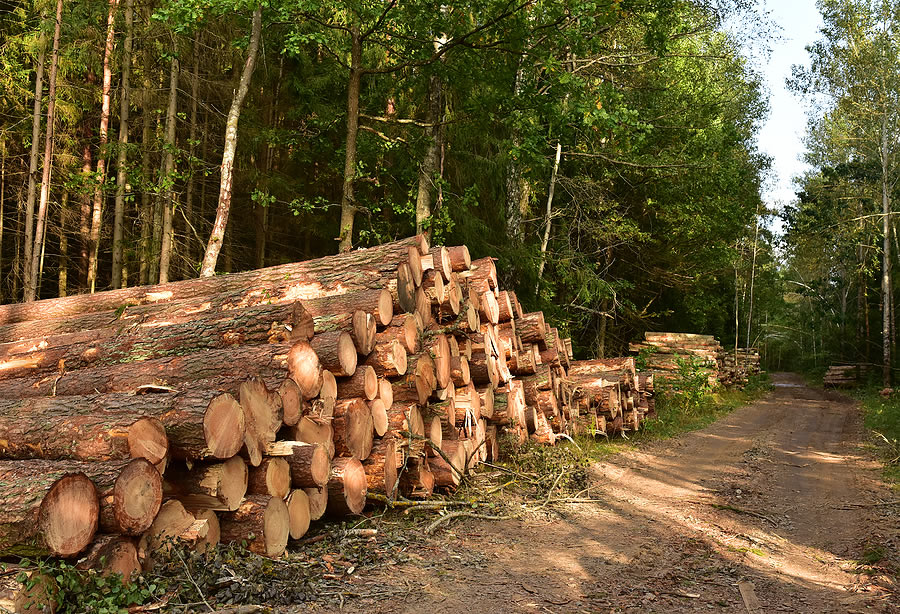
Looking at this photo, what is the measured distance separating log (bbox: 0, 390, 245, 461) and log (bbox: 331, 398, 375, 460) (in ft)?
4.48

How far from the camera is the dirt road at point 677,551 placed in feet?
14.7

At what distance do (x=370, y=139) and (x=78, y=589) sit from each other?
1349 centimetres

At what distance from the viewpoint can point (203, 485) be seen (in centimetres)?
458

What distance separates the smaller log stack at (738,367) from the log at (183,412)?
23579 millimetres

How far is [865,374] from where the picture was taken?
3031 centimetres

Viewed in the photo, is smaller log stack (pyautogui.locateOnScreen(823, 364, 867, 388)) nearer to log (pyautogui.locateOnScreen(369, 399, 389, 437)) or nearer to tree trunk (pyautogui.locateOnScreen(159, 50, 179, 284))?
tree trunk (pyautogui.locateOnScreen(159, 50, 179, 284))

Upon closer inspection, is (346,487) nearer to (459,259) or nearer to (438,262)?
(438,262)

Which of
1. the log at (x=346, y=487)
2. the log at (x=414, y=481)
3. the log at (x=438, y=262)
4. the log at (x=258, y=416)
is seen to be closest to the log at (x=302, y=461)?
the log at (x=258, y=416)

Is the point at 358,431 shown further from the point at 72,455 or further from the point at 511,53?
the point at 511,53

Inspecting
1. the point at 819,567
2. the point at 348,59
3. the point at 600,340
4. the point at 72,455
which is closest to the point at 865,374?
the point at 600,340

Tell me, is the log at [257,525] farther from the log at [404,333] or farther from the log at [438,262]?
the log at [438,262]

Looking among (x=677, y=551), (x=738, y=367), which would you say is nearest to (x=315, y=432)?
(x=677, y=551)

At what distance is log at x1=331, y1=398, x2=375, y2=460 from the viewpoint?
5988 mm

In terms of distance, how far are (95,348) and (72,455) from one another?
2776mm
